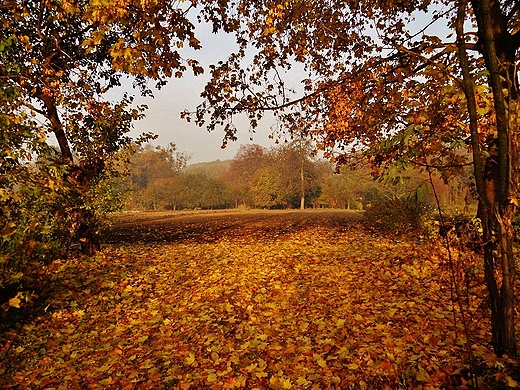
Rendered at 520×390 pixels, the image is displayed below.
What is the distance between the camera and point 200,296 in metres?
6.58

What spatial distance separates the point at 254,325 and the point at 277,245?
5.33 meters

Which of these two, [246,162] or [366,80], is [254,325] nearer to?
[366,80]

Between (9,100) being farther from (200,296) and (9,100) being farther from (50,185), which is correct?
(200,296)

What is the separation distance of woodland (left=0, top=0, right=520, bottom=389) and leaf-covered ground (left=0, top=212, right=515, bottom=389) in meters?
0.03

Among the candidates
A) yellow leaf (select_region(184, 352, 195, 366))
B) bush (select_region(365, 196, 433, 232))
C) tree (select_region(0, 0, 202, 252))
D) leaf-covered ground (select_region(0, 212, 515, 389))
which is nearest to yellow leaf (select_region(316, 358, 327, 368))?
leaf-covered ground (select_region(0, 212, 515, 389))

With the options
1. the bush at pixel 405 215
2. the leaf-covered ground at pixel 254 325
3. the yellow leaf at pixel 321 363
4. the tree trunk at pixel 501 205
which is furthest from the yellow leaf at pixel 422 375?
the bush at pixel 405 215

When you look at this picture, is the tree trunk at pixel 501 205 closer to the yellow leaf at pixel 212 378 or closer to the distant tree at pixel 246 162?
the yellow leaf at pixel 212 378

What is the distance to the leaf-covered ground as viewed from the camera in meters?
3.80

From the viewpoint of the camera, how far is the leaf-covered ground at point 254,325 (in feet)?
12.5

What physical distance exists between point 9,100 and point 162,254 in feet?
20.7

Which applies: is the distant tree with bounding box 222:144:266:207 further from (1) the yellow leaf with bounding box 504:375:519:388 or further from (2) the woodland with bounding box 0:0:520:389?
(1) the yellow leaf with bounding box 504:375:519:388

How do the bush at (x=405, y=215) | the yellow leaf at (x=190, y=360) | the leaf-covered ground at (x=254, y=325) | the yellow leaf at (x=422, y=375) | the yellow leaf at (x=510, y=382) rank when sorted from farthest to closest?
the bush at (x=405, y=215), the yellow leaf at (x=190, y=360), the leaf-covered ground at (x=254, y=325), the yellow leaf at (x=422, y=375), the yellow leaf at (x=510, y=382)

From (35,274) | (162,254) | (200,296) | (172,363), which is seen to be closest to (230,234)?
(162,254)

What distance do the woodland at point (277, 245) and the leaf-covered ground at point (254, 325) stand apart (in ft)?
0.11
